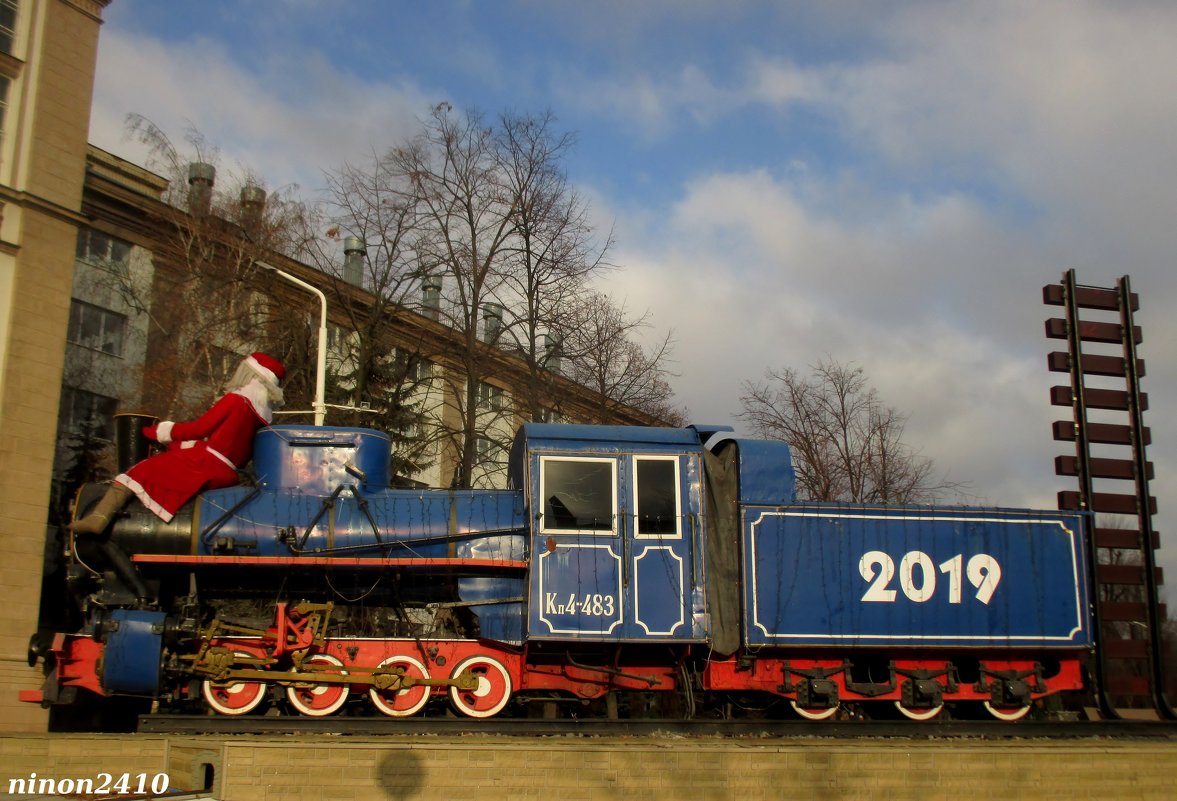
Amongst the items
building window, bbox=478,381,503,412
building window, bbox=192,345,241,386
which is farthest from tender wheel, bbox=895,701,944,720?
building window, bbox=192,345,241,386

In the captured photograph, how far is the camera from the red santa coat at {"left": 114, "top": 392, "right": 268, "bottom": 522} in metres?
9.71

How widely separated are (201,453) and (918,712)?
26.4 feet

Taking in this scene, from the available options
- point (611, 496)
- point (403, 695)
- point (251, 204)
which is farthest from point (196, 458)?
point (251, 204)

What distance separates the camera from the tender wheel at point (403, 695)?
32.2ft

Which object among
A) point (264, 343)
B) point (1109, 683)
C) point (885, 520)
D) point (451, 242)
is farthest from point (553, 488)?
point (264, 343)

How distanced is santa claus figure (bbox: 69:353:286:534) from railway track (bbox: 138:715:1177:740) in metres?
2.03

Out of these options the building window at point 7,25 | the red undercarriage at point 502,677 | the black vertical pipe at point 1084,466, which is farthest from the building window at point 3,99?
the black vertical pipe at point 1084,466

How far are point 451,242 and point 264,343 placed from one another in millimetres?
5485

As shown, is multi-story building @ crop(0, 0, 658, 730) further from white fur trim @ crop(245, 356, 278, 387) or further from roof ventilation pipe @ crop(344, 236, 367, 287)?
white fur trim @ crop(245, 356, 278, 387)

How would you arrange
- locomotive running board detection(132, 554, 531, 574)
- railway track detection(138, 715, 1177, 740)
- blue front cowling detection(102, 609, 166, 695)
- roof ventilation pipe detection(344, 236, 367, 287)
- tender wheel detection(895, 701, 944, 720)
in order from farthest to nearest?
roof ventilation pipe detection(344, 236, 367, 287)
tender wheel detection(895, 701, 944, 720)
locomotive running board detection(132, 554, 531, 574)
railway track detection(138, 715, 1177, 740)
blue front cowling detection(102, 609, 166, 695)

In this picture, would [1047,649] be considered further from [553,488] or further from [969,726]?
[553,488]

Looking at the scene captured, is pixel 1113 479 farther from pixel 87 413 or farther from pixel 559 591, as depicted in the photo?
pixel 87 413

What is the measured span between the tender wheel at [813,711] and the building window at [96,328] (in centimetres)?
2197

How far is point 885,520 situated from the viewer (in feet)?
35.4
